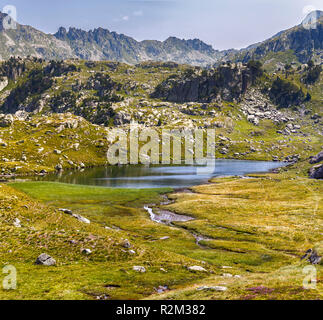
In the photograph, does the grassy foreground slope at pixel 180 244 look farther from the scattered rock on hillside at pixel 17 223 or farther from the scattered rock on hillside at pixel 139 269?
the scattered rock on hillside at pixel 17 223

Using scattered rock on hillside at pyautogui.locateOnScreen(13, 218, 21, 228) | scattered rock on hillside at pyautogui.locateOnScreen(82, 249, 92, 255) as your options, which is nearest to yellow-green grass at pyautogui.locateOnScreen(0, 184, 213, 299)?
scattered rock on hillside at pyautogui.locateOnScreen(82, 249, 92, 255)

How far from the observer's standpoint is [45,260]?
3538 cm

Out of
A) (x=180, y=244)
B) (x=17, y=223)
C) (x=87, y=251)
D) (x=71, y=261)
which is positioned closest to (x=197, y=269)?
(x=87, y=251)

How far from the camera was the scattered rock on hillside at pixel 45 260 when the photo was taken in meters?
35.0

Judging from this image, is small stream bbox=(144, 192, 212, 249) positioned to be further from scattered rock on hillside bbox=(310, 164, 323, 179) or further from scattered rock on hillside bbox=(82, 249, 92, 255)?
scattered rock on hillside bbox=(310, 164, 323, 179)

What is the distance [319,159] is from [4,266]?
187 meters

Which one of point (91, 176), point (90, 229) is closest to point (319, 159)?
point (91, 176)

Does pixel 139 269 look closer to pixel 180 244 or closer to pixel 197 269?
pixel 197 269

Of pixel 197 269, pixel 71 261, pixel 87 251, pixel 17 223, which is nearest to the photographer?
pixel 71 261

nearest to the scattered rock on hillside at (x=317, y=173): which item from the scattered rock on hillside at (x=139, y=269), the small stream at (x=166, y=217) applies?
the small stream at (x=166, y=217)

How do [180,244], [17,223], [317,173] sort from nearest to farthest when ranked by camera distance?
[17,223] < [180,244] < [317,173]

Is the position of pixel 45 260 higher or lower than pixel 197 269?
higher

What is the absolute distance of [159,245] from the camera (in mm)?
58188
